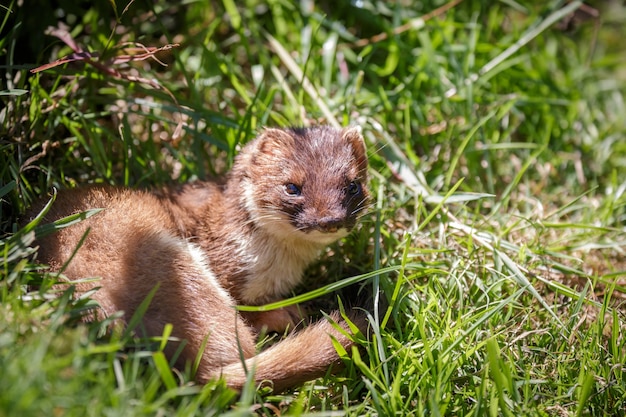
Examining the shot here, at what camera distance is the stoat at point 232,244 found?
127 inches

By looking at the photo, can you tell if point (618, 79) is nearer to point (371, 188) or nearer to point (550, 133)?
point (550, 133)

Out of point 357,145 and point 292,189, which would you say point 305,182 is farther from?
point 357,145

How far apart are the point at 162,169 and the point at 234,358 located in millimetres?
1978

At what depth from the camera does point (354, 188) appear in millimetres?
3912

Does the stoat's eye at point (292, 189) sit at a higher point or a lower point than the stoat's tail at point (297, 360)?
higher

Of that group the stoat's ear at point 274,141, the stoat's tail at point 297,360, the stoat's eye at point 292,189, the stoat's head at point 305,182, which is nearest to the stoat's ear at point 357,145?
the stoat's head at point 305,182

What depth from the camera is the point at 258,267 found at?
4.01 metres

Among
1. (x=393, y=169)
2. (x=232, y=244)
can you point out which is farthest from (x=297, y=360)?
(x=393, y=169)

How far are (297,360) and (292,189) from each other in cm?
110

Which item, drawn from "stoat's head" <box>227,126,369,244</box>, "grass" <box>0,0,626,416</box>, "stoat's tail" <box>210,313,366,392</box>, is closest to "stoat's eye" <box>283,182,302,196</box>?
"stoat's head" <box>227,126,369,244</box>

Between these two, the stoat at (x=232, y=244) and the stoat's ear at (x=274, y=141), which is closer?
the stoat at (x=232, y=244)

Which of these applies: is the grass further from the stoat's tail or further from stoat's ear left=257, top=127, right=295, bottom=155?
stoat's ear left=257, top=127, right=295, bottom=155

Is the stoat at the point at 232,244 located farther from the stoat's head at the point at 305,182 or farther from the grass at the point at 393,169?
the grass at the point at 393,169

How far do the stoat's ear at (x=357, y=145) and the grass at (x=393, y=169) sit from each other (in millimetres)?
385
